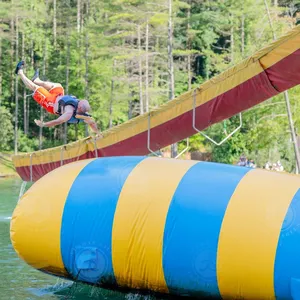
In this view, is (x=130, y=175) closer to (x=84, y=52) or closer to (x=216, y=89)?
(x=216, y=89)

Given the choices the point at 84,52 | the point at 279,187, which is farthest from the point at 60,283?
the point at 84,52

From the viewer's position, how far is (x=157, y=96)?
57.3 metres

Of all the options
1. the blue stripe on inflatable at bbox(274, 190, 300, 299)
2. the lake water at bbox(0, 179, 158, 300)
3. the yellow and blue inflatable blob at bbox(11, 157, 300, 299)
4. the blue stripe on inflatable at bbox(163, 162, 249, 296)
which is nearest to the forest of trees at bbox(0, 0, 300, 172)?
the lake water at bbox(0, 179, 158, 300)

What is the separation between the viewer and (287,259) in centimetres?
959

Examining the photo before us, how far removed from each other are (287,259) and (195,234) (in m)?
1.20

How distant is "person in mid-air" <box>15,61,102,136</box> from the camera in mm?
14242

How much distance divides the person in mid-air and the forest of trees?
33.5 meters

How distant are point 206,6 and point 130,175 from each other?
6582cm

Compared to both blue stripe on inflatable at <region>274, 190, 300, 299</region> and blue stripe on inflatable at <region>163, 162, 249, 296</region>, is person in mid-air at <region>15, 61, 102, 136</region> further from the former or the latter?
blue stripe on inflatable at <region>274, 190, 300, 299</region>

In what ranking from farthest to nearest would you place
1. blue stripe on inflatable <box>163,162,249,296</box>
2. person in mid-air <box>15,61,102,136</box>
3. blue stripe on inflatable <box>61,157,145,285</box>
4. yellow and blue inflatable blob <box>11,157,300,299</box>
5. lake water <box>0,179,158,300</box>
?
person in mid-air <box>15,61,102,136</box>
lake water <box>0,179,158,300</box>
blue stripe on inflatable <box>61,157,145,285</box>
blue stripe on inflatable <box>163,162,249,296</box>
yellow and blue inflatable blob <box>11,157,300,299</box>

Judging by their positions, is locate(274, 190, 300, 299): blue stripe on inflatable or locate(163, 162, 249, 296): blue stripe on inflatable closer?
locate(274, 190, 300, 299): blue stripe on inflatable

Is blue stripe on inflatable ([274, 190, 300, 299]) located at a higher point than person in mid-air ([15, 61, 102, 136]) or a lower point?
lower

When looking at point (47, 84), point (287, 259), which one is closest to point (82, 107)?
point (47, 84)

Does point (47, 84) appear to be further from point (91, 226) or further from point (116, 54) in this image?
point (116, 54)
